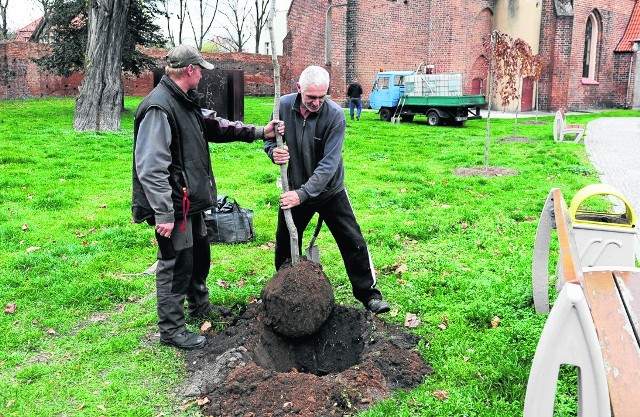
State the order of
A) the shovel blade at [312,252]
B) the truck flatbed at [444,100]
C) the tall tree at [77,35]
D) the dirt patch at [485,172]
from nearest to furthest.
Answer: the shovel blade at [312,252], the dirt patch at [485,172], the truck flatbed at [444,100], the tall tree at [77,35]

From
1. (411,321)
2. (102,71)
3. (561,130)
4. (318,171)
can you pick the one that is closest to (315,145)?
(318,171)

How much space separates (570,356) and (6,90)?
3316cm

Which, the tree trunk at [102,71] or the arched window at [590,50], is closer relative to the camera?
the tree trunk at [102,71]

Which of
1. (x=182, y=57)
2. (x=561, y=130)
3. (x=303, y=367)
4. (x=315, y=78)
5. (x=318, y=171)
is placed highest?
(x=182, y=57)

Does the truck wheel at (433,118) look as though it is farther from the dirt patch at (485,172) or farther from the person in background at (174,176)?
the person in background at (174,176)

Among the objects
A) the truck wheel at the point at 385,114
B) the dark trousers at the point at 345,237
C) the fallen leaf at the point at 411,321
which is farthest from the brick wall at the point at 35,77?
the fallen leaf at the point at 411,321

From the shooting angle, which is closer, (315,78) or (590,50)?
(315,78)

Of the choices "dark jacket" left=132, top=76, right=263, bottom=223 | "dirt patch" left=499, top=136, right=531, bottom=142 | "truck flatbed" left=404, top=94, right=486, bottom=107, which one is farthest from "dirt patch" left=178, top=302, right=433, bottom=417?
"truck flatbed" left=404, top=94, right=486, bottom=107

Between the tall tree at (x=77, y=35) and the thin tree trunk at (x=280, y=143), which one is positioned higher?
the tall tree at (x=77, y=35)

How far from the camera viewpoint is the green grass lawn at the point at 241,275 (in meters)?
3.69

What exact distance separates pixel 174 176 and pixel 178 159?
0.42ft

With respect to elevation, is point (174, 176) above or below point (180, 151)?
below

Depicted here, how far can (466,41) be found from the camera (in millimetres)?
31984

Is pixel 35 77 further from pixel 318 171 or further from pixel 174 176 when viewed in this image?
pixel 318 171
